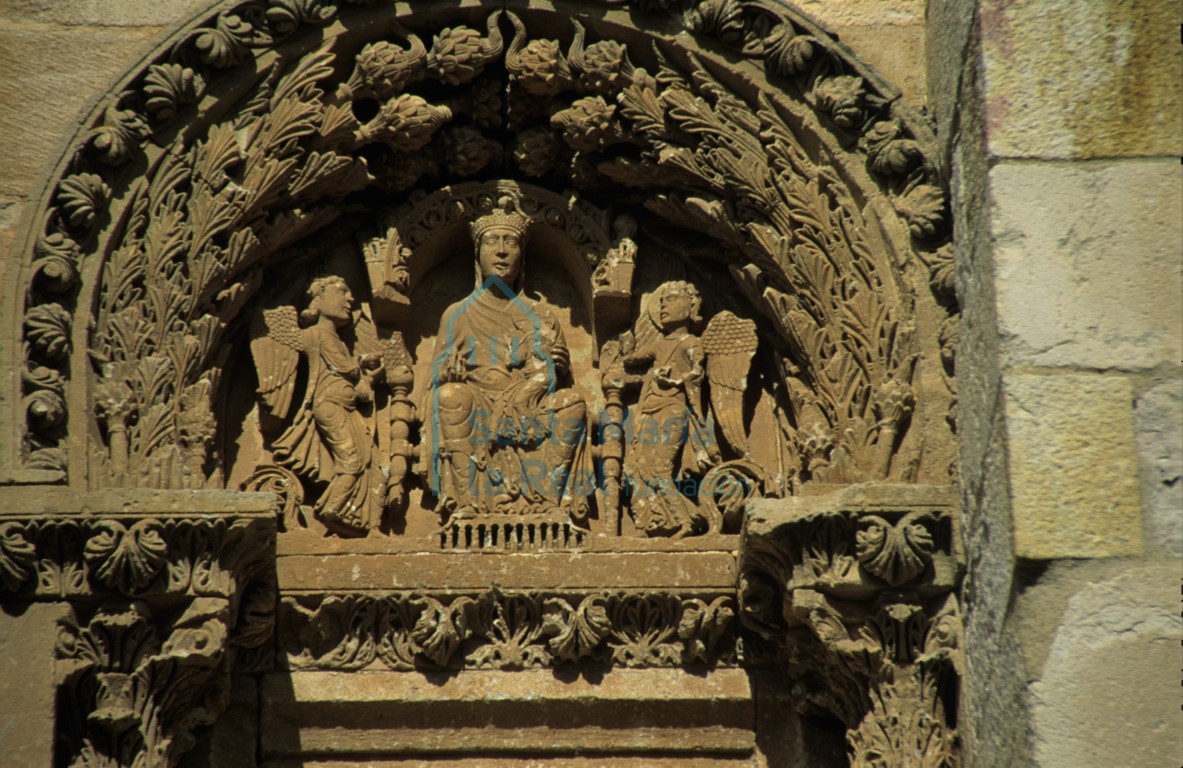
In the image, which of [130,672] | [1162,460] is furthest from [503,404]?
[1162,460]

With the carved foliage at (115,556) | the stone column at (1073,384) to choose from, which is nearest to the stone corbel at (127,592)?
the carved foliage at (115,556)

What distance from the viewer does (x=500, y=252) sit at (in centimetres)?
738

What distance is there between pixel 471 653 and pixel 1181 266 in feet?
9.85

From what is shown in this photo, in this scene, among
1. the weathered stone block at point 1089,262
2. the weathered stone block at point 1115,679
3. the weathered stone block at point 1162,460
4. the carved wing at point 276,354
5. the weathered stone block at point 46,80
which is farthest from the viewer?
the carved wing at point 276,354

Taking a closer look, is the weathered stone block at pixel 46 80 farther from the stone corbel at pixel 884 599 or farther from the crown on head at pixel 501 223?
the stone corbel at pixel 884 599

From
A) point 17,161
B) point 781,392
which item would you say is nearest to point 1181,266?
point 781,392

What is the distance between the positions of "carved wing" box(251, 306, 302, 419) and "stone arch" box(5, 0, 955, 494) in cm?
24

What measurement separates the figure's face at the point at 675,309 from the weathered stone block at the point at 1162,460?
242 cm

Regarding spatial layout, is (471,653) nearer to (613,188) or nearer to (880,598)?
(880,598)

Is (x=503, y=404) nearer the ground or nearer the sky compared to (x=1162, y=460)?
nearer the sky

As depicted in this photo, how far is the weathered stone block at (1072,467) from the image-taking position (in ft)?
16.8

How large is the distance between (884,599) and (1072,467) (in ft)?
3.60

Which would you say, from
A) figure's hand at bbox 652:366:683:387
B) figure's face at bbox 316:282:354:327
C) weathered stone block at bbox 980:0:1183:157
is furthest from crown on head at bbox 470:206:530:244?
weathered stone block at bbox 980:0:1183:157

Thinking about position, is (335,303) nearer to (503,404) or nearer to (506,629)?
(503,404)
